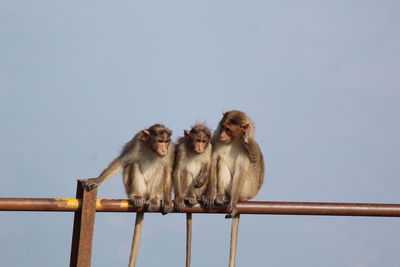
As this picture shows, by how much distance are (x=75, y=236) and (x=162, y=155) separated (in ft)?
7.40

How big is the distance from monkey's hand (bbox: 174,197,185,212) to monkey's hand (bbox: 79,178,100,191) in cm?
86

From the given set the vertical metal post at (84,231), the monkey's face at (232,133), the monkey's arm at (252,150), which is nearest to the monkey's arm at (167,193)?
the monkey's face at (232,133)

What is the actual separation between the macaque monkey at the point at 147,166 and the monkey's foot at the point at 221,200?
1.77ft

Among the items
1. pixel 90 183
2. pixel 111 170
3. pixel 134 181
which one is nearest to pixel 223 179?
pixel 134 181

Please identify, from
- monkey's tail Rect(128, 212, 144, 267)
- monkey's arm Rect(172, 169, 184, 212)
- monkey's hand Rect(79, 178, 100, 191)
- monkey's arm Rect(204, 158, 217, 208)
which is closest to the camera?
monkey's hand Rect(79, 178, 100, 191)

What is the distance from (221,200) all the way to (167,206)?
0.70 m

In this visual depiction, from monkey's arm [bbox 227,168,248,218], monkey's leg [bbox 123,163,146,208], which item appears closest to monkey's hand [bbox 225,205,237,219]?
monkey's arm [bbox 227,168,248,218]

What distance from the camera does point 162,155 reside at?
7.95 m

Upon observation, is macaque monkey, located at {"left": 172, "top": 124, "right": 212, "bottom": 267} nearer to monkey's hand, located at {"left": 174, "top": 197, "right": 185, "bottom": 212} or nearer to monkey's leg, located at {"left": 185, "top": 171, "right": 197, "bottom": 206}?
monkey's leg, located at {"left": 185, "top": 171, "right": 197, "bottom": 206}

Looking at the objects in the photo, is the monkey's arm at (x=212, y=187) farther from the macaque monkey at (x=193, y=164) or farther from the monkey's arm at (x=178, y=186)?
the monkey's arm at (x=178, y=186)

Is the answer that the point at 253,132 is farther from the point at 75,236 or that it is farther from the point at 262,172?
the point at 75,236

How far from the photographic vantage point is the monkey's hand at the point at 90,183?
6004 mm

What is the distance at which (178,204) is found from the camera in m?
7.12

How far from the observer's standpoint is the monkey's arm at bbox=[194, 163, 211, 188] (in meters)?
7.88
